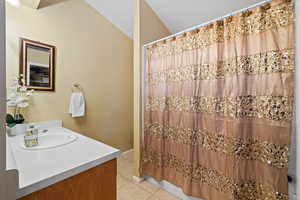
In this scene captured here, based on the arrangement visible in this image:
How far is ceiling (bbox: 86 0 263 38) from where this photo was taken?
1549 millimetres

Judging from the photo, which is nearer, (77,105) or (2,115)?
(2,115)

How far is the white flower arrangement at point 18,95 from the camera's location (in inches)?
50.0

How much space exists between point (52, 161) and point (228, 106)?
4.21 feet

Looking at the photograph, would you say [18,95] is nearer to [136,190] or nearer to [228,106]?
[136,190]

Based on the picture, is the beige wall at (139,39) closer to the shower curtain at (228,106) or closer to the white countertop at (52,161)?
the shower curtain at (228,106)

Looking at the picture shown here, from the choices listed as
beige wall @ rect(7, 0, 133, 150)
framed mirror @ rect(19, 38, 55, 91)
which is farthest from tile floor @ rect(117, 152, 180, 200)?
framed mirror @ rect(19, 38, 55, 91)

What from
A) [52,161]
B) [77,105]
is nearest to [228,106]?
[52,161]

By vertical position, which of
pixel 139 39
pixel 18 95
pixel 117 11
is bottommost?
pixel 18 95

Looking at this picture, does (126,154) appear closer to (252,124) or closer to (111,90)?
(111,90)

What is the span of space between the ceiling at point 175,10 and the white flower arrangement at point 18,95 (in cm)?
142

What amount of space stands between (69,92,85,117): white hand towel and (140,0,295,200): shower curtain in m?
0.97

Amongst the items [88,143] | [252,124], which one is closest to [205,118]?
[252,124]

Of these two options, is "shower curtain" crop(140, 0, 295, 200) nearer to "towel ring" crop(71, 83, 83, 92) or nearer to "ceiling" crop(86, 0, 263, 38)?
"ceiling" crop(86, 0, 263, 38)

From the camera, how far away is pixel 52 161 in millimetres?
747
